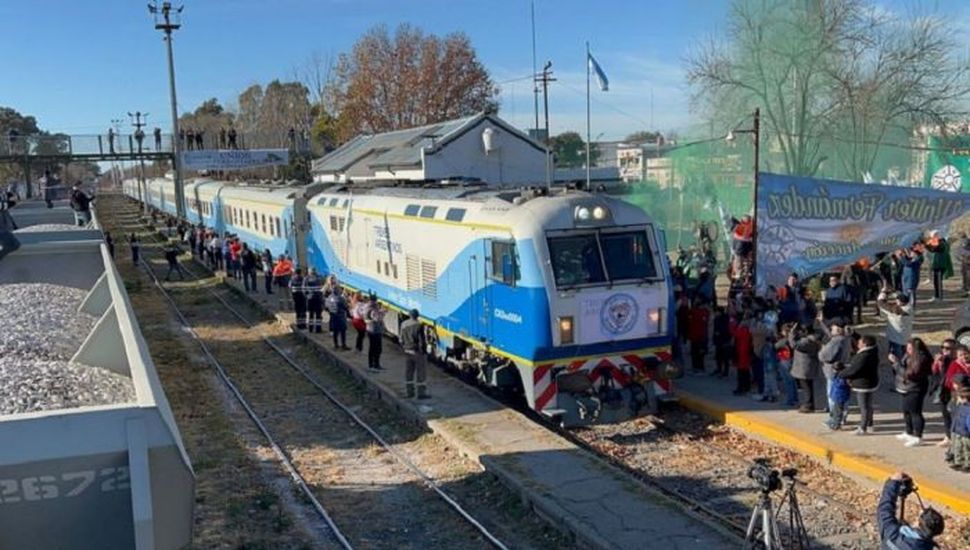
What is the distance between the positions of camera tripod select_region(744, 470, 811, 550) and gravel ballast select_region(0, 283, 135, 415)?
18.5 feet

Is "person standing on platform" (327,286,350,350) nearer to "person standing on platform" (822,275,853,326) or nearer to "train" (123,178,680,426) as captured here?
"train" (123,178,680,426)

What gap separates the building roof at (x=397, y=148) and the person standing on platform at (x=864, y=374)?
71.9 feet

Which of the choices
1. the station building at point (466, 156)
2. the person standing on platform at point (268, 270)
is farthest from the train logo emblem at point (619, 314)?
the station building at point (466, 156)

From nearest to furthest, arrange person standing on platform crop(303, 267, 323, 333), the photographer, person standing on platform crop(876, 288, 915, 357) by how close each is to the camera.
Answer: the photographer → person standing on platform crop(876, 288, 915, 357) → person standing on platform crop(303, 267, 323, 333)

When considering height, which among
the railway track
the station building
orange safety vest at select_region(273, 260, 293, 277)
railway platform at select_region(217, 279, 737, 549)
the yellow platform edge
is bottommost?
the railway track

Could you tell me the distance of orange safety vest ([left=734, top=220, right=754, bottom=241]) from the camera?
19.4 metres

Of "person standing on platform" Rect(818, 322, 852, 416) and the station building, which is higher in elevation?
the station building

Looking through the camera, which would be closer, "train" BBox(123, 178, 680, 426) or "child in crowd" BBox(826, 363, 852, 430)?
"child in crowd" BBox(826, 363, 852, 430)

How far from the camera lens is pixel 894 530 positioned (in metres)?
6.54

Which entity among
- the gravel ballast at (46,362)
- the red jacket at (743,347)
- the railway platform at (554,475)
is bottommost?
the railway platform at (554,475)

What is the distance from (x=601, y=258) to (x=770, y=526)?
5552 millimetres

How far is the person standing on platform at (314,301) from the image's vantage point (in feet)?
69.9

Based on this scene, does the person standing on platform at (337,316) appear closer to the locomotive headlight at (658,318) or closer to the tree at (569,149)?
the locomotive headlight at (658,318)

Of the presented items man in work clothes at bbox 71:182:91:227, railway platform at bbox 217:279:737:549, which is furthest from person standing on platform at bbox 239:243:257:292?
railway platform at bbox 217:279:737:549
